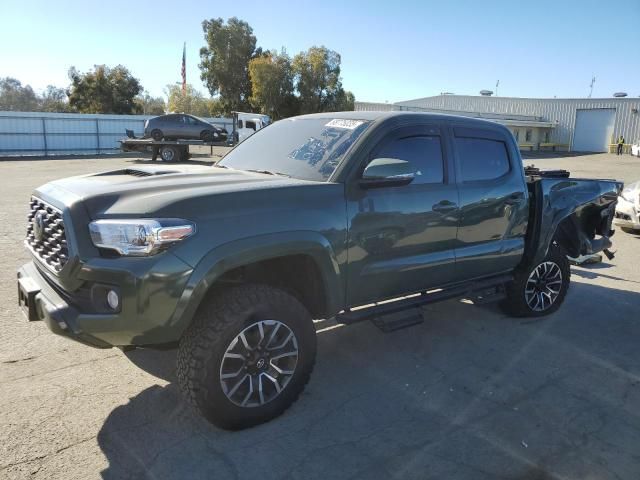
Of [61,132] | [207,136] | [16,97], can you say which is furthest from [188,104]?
[16,97]

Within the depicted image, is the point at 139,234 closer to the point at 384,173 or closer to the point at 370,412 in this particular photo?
the point at 384,173

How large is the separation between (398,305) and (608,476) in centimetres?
174

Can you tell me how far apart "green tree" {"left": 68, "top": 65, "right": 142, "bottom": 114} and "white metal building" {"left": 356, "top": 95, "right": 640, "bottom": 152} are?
25183mm

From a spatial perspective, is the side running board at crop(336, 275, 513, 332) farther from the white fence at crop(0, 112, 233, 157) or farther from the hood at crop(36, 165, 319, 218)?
the white fence at crop(0, 112, 233, 157)

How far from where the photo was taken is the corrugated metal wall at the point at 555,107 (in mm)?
50250

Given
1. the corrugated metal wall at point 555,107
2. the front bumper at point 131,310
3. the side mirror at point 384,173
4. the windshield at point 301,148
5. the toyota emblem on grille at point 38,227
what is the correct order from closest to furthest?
the front bumper at point 131,310 → the toyota emblem on grille at point 38,227 → the side mirror at point 384,173 → the windshield at point 301,148 → the corrugated metal wall at point 555,107

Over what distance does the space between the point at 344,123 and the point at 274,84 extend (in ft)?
131

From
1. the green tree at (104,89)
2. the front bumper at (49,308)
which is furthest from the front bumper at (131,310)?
the green tree at (104,89)

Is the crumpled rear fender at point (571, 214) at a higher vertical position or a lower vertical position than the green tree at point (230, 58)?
lower

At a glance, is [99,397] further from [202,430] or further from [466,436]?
[466,436]

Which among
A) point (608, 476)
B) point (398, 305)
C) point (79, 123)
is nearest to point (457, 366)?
point (398, 305)

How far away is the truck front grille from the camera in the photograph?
3.05 meters

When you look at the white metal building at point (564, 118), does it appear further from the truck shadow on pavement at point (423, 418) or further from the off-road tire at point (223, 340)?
the off-road tire at point (223, 340)

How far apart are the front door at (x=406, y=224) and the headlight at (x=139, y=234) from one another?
1223 mm
